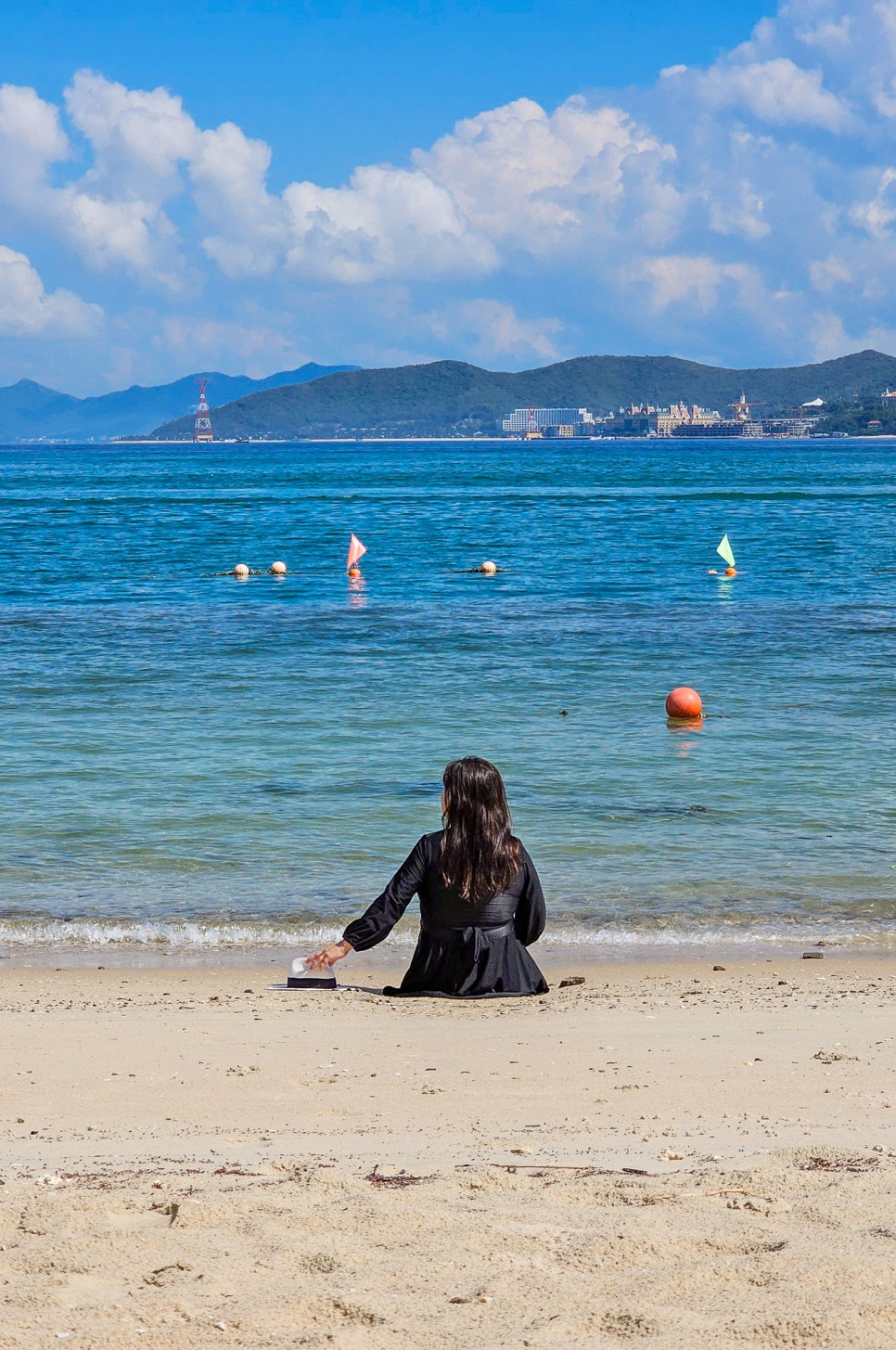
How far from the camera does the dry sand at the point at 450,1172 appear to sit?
11.4 ft

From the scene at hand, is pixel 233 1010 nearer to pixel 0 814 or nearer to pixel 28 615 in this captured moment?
pixel 0 814

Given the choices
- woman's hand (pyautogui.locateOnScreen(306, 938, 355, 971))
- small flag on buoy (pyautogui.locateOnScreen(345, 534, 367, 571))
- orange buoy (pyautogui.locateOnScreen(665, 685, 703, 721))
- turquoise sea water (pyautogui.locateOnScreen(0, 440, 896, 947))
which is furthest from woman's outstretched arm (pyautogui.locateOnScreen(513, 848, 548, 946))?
small flag on buoy (pyautogui.locateOnScreen(345, 534, 367, 571))

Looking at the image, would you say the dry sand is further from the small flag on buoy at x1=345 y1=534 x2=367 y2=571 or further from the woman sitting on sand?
the small flag on buoy at x1=345 y1=534 x2=367 y2=571

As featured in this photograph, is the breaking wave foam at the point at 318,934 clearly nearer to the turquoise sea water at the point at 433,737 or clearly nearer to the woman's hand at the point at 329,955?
the turquoise sea water at the point at 433,737

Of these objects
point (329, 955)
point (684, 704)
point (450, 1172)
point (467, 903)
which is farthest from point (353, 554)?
point (450, 1172)

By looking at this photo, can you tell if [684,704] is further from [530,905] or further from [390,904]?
[390,904]

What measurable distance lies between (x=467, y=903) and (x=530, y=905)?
0.96ft

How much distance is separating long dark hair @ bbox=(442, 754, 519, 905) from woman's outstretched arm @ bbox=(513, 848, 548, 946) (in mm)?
89

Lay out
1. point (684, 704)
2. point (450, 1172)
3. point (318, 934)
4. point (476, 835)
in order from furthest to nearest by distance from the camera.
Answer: point (684, 704)
point (318, 934)
point (476, 835)
point (450, 1172)

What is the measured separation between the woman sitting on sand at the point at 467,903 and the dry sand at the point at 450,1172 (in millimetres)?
215

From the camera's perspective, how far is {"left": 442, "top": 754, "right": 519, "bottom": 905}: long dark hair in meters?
6.37

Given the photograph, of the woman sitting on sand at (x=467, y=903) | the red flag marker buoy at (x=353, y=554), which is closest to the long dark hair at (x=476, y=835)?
the woman sitting on sand at (x=467, y=903)

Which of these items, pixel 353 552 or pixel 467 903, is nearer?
pixel 467 903

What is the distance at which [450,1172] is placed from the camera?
434cm
